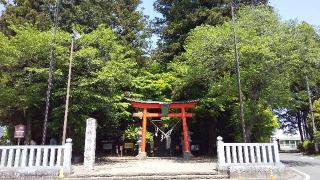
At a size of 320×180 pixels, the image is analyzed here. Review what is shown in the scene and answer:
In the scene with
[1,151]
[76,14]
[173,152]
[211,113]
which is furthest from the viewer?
[173,152]

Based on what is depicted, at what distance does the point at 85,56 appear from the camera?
18.2m

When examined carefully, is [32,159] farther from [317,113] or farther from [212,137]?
[317,113]

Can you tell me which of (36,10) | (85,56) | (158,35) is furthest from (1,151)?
(158,35)

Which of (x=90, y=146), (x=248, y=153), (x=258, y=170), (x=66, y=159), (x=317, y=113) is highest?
(x=317, y=113)

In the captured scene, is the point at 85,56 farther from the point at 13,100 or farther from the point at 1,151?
the point at 1,151

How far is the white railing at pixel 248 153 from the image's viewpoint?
13719 millimetres

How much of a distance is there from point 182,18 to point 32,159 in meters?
18.3

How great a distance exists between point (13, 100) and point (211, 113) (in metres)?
13.3

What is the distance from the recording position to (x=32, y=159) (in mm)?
13320

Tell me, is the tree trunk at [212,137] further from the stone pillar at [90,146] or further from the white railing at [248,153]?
the stone pillar at [90,146]


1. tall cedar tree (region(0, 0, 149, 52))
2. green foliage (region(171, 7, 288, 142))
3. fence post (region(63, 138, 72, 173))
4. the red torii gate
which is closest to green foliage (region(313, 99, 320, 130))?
green foliage (region(171, 7, 288, 142))

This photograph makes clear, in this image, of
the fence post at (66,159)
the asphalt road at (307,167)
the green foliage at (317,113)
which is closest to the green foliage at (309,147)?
the green foliage at (317,113)

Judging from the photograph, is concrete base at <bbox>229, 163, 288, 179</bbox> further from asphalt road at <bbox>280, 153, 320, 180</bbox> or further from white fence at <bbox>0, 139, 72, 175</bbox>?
white fence at <bbox>0, 139, 72, 175</bbox>

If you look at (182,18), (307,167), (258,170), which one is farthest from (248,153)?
(182,18)
